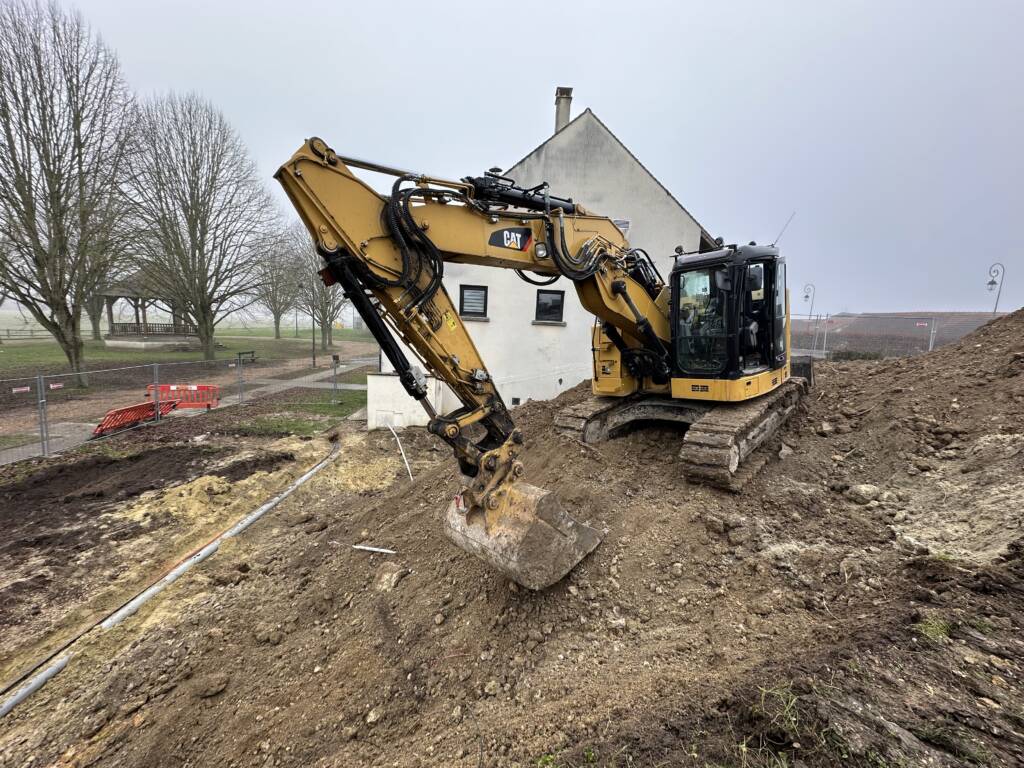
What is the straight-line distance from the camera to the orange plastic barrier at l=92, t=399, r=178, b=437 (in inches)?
389

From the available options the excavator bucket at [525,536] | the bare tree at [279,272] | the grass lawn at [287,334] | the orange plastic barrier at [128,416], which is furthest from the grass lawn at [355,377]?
the grass lawn at [287,334]

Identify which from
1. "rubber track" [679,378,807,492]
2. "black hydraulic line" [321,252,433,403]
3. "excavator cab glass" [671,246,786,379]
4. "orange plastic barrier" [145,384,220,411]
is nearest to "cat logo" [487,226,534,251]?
"black hydraulic line" [321,252,433,403]

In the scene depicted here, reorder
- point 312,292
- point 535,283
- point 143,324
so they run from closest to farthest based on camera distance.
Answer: point 535,283, point 312,292, point 143,324

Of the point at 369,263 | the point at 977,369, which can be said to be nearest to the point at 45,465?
the point at 369,263

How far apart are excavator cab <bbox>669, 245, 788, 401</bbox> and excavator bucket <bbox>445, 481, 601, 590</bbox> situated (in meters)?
3.15

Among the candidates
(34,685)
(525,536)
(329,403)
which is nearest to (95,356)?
(329,403)

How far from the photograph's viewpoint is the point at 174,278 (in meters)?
22.1

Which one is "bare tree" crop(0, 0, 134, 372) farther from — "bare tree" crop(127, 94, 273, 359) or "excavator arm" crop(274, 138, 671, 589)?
"excavator arm" crop(274, 138, 671, 589)

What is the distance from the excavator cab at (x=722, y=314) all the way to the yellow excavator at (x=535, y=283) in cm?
2

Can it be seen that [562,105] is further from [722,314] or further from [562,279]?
[722,314]

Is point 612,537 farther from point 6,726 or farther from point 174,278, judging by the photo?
point 174,278

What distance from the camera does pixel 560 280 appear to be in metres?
12.3

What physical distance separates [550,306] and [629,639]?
395 inches

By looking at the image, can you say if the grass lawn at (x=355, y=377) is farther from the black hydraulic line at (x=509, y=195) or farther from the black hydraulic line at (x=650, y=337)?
the black hydraulic line at (x=509, y=195)
